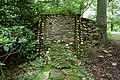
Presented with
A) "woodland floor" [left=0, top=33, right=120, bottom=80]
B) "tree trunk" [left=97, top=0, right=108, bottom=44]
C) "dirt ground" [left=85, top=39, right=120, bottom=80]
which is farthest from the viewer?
"tree trunk" [left=97, top=0, right=108, bottom=44]

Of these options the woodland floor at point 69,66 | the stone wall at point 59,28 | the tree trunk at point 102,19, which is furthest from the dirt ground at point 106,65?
the stone wall at point 59,28

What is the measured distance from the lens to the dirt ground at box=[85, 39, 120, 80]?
4695mm

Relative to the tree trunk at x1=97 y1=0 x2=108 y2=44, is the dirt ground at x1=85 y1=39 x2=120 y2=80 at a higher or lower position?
lower

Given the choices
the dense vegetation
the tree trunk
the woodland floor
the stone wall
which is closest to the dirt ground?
the woodland floor

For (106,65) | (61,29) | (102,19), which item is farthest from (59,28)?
(106,65)

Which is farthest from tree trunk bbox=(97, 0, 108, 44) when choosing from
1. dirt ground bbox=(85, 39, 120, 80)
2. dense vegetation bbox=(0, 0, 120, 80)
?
dense vegetation bbox=(0, 0, 120, 80)

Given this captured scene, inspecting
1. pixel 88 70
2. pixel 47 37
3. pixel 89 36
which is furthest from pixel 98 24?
pixel 88 70

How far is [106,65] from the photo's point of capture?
5316mm

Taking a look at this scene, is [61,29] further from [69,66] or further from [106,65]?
[69,66]

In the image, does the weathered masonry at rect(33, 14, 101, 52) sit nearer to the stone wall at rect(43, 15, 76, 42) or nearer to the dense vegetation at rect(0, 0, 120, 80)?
the stone wall at rect(43, 15, 76, 42)

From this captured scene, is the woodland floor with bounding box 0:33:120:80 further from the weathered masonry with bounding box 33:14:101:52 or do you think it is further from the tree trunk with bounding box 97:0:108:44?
the tree trunk with bounding box 97:0:108:44

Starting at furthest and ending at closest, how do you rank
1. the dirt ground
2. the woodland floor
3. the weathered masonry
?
1. the weathered masonry
2. the dirt ground
3. the woodland floor

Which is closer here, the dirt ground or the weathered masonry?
the dirt ground

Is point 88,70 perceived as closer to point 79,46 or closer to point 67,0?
point 79,46
